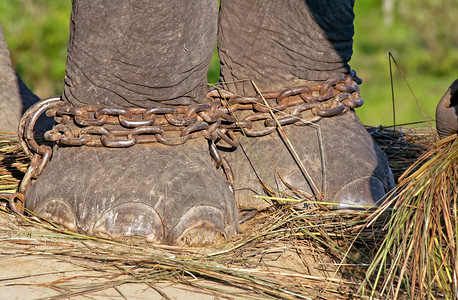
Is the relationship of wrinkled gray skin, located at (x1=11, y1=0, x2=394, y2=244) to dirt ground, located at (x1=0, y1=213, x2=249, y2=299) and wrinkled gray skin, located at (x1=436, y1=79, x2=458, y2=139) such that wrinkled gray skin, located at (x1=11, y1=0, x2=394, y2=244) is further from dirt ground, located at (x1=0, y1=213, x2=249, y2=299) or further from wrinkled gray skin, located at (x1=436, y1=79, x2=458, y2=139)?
wrinkled gray skin, located at (x1=436, y1=79, x2=458, y2=139)

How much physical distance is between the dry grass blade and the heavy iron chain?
58 cm

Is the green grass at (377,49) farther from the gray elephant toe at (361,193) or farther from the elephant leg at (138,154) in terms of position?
the gray elephant toe at (361,193)

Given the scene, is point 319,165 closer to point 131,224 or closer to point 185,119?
point 185,119

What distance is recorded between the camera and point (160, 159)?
1.84m

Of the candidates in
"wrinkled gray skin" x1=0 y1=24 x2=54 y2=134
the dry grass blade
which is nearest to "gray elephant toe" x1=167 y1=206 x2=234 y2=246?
the dry grass blade

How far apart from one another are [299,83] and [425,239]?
0.87 metres

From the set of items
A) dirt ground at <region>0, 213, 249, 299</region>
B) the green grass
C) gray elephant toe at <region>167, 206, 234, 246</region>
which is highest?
the green grass

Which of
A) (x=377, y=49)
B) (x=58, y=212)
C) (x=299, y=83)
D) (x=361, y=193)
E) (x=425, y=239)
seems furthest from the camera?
(x=377, y=49)

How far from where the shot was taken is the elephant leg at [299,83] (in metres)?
2.04

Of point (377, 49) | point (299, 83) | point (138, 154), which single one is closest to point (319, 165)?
point (299, 83)

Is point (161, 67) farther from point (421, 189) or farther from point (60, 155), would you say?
point (421, 189)

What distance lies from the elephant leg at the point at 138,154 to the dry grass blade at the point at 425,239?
0.47 m

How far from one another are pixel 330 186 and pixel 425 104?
3.90 metres

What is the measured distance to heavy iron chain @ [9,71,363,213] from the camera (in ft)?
5.98
